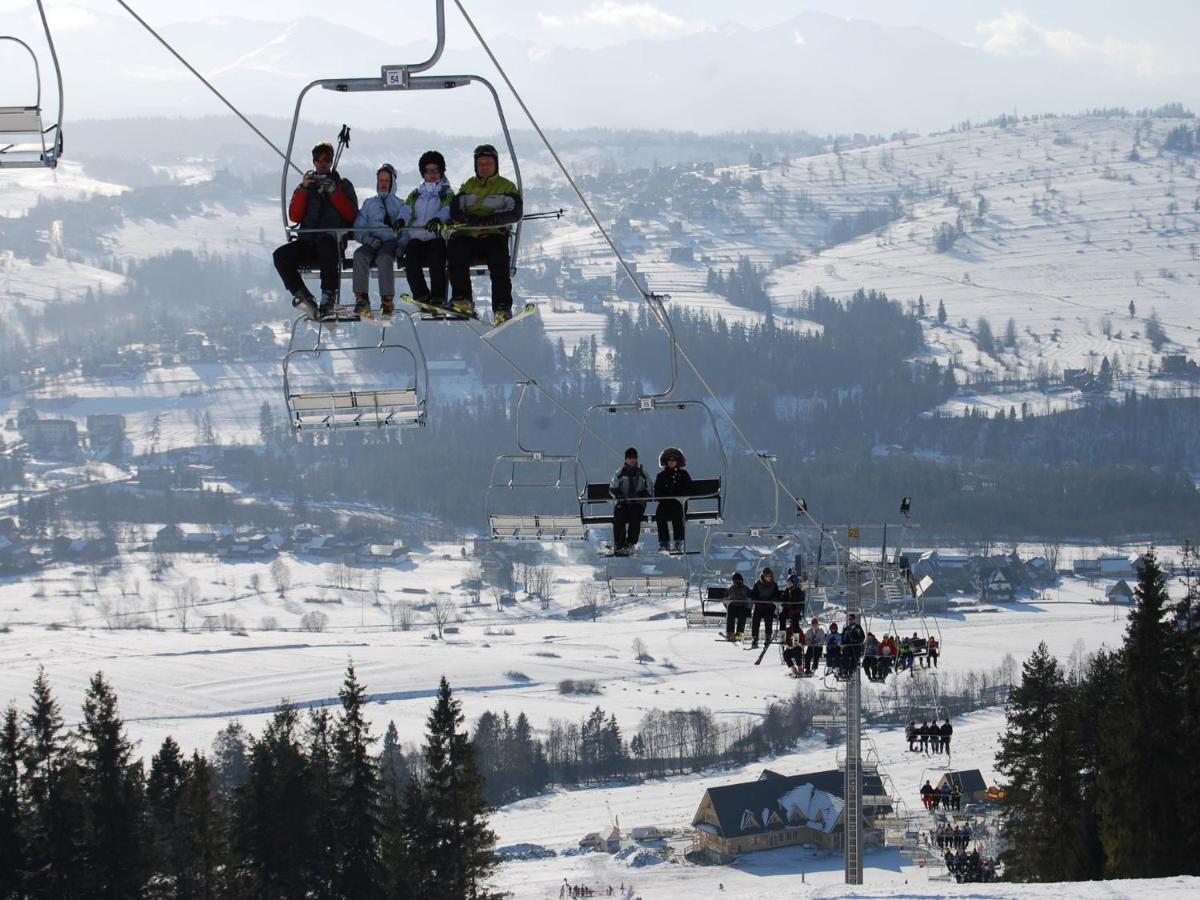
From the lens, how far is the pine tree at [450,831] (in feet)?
96.7

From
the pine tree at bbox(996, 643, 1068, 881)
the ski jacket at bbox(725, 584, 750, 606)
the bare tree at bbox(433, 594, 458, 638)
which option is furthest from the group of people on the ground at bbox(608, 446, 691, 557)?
the bare tree at bbox(433, 594, 458, 638)

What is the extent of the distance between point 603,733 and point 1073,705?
111 feet

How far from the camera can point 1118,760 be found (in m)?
28.3

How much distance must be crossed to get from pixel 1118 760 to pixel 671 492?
12.5 metres

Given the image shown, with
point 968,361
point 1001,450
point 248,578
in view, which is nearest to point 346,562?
point 248,578

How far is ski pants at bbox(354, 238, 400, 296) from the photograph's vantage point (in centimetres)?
1508

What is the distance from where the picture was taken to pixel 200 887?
96.6 feet

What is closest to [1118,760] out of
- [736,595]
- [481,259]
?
[736,595]

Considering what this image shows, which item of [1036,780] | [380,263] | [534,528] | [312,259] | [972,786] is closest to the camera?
[380,263]

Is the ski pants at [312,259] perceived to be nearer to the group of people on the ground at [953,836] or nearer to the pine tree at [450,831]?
the pine tree at [450,831]

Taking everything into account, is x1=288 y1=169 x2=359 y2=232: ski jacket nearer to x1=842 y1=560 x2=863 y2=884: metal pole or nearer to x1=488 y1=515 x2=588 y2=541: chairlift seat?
x1=488 y1=515 x2=588 y2=541: chairlift seat

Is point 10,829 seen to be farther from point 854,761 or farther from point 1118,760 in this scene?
point 1118,760

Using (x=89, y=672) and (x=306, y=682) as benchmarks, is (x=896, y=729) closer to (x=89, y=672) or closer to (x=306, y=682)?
(x=306, y=682)

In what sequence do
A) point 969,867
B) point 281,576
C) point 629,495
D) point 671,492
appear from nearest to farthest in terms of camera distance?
point 671,492
point 629,495
point 969,867
point 281,576
